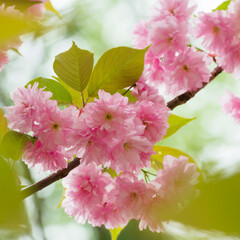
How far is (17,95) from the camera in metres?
0.59

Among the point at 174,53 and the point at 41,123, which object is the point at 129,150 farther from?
the point at 174,53

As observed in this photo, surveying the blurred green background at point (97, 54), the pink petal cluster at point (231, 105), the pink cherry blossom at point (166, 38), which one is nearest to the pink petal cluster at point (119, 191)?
the pink cherry blossom at point (166, 38)

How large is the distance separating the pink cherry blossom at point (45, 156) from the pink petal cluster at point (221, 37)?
0.40m

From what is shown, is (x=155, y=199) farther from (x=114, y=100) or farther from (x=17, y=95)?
(x=17, y=95)

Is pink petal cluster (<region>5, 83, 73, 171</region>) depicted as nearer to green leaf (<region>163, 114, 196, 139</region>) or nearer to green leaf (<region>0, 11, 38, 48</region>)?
green leaf (<region>163, 114, 196, 139</region>)

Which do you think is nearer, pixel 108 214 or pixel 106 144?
pixel 106 144

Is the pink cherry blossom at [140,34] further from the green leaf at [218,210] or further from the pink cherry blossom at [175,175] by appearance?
the green leaf at [218,210]

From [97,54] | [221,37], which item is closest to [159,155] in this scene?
[221,37]

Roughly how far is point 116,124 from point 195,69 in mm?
300

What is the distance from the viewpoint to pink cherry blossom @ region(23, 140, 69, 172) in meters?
0.59

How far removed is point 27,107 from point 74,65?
12cm

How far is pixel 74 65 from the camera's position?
65cm

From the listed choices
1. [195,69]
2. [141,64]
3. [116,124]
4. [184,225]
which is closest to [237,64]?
[195,69]

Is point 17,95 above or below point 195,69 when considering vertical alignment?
above
